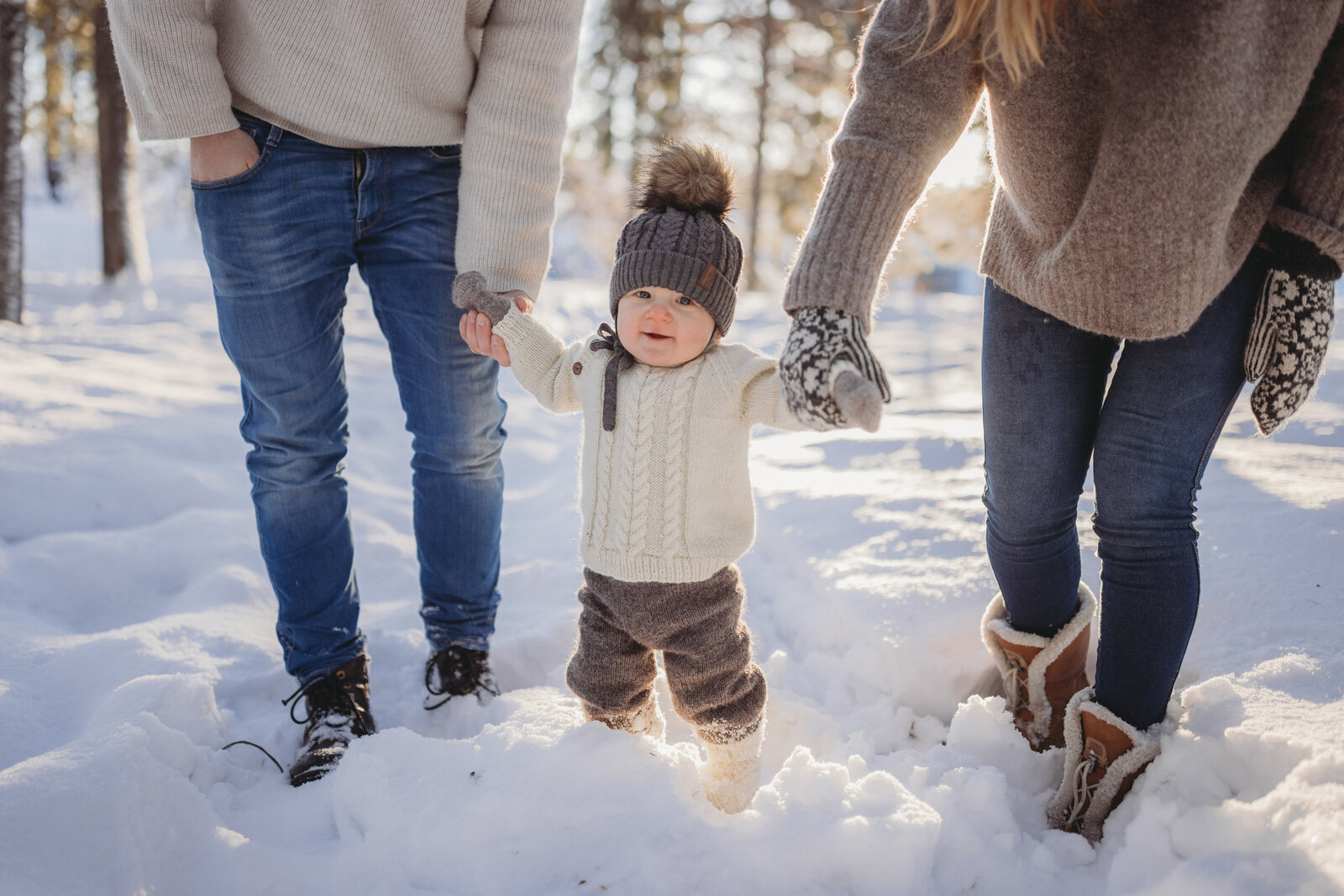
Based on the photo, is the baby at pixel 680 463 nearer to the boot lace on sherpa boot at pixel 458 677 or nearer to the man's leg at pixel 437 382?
the man's leg at pixel 437 382

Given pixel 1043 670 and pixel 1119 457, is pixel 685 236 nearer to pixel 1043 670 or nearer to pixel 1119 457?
pixel 1119 457

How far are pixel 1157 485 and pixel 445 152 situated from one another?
164 cm

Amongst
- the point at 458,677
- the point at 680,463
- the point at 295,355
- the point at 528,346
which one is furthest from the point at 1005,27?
the point at 458,677

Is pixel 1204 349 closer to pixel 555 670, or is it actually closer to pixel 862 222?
pixel 862 222

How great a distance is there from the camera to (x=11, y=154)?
584cm

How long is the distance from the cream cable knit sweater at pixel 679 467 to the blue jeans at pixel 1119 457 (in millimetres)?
494

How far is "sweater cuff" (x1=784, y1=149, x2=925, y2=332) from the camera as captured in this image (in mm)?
1292

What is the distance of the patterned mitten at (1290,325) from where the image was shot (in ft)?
4.04

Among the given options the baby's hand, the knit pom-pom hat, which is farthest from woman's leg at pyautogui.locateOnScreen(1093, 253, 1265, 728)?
the baby's hand

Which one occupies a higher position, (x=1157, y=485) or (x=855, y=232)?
(x=855, y=232)

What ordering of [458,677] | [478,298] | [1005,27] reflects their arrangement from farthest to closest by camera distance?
[458,677] < [478,298] < [1005,27]

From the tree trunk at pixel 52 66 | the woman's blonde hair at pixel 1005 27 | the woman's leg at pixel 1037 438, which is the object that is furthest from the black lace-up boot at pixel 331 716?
the tree trunk at pixel 52 66

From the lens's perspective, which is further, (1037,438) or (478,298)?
(478,298)

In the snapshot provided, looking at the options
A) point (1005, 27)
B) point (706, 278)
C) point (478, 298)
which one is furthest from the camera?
point (478, 298)
